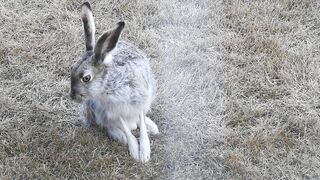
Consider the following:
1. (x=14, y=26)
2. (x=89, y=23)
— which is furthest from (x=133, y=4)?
(x=89, y=23)

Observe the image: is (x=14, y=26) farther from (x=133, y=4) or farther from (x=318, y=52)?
(x=318, y=52)

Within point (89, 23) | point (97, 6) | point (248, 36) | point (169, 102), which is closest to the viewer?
point (89, 23)

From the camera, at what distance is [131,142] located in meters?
3.78

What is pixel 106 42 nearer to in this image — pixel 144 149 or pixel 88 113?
pixel 88 113

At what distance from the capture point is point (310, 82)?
14.2 feet

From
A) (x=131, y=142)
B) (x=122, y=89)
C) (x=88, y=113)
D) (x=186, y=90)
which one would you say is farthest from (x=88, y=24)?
(x=186, y=90)

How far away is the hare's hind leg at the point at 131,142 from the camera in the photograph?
3.76m

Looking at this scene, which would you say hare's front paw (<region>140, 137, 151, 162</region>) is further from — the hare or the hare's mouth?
the hare's mouth

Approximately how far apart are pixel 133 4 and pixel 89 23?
169 cm

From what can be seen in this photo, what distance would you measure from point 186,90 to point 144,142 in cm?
71

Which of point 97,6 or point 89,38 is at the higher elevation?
point 89,38

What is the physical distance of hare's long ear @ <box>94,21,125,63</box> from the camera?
336 centimetres

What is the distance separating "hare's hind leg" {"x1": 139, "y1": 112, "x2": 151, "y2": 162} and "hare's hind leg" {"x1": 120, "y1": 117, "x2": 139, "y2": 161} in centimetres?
3

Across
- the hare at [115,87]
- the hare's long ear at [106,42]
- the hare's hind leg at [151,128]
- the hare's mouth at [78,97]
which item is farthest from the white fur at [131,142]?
the hare's long ear at [106,42]
